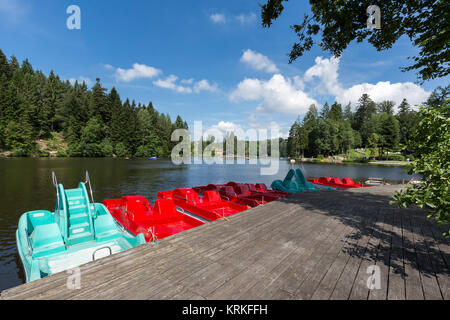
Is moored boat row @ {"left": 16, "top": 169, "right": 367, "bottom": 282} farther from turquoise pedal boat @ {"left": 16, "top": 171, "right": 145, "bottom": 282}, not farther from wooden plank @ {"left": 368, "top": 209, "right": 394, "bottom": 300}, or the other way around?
wooden plank @ {"left": 368, "top": 209, "right": 394, "bottom": 300}

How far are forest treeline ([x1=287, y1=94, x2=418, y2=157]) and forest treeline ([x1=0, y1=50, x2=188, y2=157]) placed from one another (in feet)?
193

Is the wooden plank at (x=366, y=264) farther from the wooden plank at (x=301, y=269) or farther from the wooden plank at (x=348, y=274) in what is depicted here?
the wooden plank at (x=301, y=269)

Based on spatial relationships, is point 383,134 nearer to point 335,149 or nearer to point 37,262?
point 335,149

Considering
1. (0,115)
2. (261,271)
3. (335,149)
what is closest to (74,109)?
(0,115)

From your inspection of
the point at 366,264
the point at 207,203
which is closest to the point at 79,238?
the point at 207,203

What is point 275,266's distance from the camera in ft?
11.4

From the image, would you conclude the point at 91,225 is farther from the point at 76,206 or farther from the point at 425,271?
the point at 425,271

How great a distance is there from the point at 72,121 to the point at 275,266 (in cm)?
8563

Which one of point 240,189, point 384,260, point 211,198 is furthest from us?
point 240,189

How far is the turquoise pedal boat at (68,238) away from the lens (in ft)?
17.0

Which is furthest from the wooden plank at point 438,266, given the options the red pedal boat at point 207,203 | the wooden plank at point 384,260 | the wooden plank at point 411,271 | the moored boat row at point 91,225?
the red pedal boat at point 207,203

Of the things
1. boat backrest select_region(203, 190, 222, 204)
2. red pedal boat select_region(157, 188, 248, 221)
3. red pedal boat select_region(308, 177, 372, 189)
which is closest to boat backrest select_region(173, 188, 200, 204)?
red pedal boat select_region(157, 188, 248, 221)

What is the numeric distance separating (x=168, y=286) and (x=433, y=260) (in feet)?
16.4

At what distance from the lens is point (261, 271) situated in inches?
131
